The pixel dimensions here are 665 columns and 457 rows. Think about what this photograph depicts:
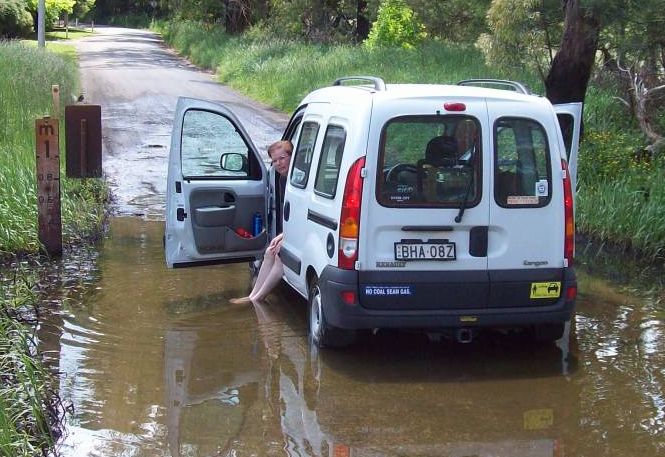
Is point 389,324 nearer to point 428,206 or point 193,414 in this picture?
point 428,206

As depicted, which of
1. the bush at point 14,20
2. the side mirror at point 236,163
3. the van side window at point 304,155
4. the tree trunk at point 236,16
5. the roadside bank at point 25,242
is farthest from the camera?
the bush at point 14,20

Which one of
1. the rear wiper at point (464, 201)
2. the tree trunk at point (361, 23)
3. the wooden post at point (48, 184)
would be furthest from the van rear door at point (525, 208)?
the tree trunk at point (361, 23)

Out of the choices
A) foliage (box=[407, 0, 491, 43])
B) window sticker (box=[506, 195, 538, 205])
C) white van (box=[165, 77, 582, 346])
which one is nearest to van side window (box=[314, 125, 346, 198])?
white van (box=[165, 77, 582, 346])

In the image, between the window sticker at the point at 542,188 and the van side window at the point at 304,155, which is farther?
the van side window at the point at 304,155

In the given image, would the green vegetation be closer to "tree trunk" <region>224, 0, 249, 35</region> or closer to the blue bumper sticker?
the blue bumper sticker

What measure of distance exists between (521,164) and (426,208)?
76cm

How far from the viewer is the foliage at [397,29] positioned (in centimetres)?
2981

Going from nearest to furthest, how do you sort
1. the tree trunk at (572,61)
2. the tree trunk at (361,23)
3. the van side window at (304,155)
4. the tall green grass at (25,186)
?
the van side window at (304,155)
the tall green grass at (25,186)
the tree trunk at (572,61)
the tree trunk at (361,23)

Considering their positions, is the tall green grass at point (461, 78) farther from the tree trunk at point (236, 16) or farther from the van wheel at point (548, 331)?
the van wheel at point (548, 331)

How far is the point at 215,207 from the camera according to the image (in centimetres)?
888

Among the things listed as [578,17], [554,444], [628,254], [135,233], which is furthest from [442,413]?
[578,17]

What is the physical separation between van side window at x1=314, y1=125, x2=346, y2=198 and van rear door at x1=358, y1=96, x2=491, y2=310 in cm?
40

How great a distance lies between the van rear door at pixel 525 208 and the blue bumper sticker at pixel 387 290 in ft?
1.96

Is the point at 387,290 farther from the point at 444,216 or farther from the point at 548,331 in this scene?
the point at 548,331
